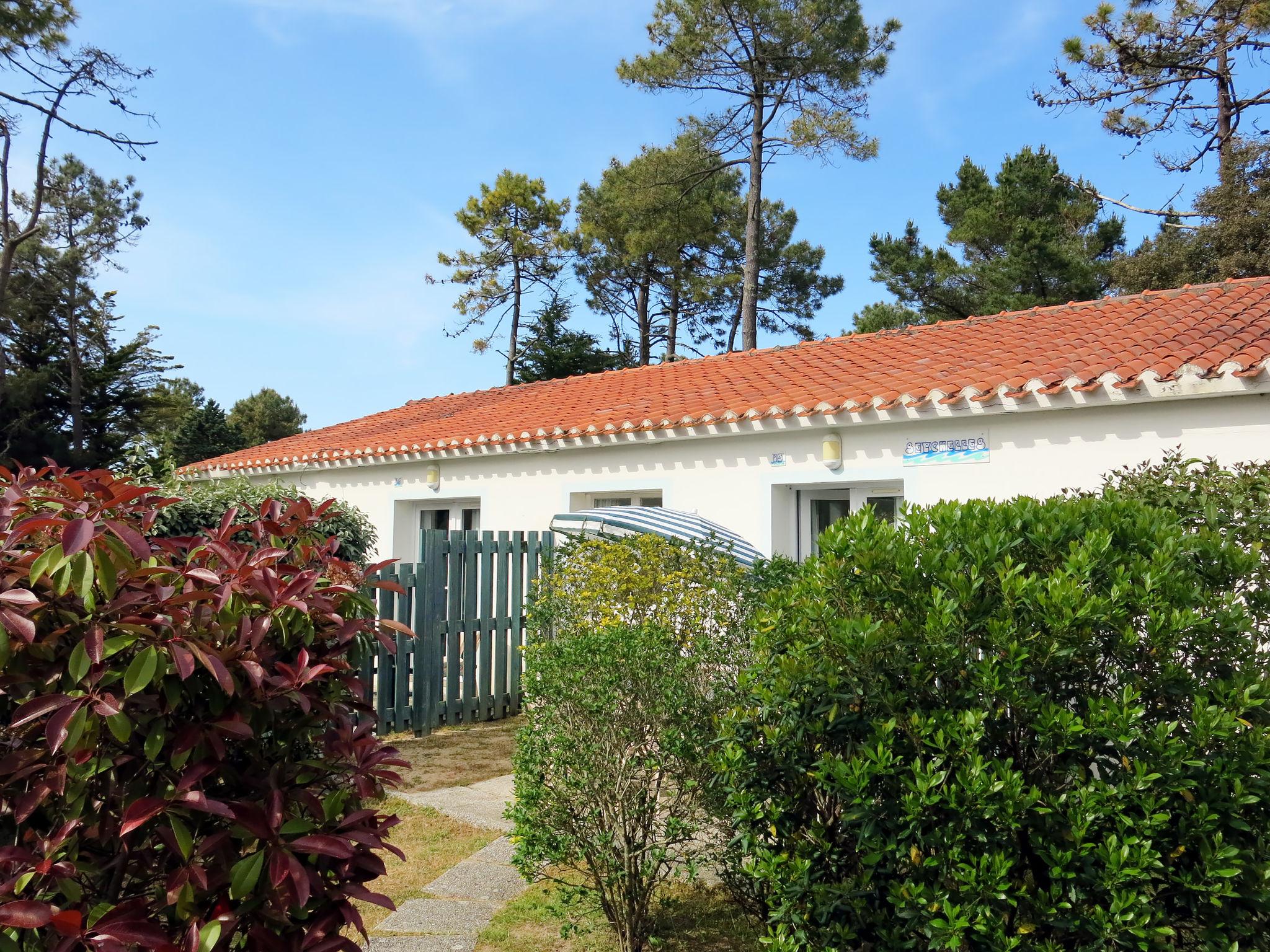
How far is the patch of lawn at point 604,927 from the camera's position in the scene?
4473 millimetres

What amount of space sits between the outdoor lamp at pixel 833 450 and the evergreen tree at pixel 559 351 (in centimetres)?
2764

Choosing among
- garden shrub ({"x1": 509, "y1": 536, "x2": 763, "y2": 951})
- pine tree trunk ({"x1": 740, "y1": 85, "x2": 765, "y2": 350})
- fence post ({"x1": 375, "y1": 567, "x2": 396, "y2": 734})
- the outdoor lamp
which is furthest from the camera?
pine tree trunk ({"x1": 740, "y1": 85, "x2": 765, "y2": 350})

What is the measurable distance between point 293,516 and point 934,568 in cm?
235

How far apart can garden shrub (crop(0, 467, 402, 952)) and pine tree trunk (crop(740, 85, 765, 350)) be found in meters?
23.3

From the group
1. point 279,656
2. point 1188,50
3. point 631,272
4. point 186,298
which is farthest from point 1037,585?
point 631,272

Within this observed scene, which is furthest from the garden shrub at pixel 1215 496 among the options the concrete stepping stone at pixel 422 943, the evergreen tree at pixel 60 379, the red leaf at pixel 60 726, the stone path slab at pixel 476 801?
the evergreen tree at pixel 60 379

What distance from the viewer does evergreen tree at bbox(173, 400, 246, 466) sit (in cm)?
4050

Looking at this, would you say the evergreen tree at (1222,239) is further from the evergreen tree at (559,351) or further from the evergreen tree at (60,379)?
the evergreen tree at (60,379)

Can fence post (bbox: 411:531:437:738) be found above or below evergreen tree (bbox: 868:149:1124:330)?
below

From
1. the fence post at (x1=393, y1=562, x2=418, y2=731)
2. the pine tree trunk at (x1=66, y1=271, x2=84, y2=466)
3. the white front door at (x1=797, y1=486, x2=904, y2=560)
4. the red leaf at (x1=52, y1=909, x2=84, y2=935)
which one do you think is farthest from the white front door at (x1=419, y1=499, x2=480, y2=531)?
the pine tree trunk at (x1=66, y1=271, x2=84, y2=466)

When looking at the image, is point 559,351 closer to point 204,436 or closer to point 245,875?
point 204,436

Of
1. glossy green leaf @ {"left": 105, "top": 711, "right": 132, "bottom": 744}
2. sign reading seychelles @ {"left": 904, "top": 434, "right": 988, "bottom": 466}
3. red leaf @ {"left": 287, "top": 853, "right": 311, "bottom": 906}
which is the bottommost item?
red leaf @ {"left": 287, "top": 853, "right": 311, "bottom": 906}

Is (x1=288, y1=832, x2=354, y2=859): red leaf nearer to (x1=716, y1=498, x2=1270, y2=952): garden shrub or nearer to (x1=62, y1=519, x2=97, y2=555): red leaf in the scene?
(x1=62, y1=519, x2=97, y2=555): red leaf

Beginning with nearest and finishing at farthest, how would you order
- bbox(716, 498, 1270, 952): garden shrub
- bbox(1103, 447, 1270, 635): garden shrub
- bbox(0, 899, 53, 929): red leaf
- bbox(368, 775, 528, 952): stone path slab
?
bbox(0, 899, 53, 929): red leaf
bbox(716, 498, 1270, 952): garden shrub
bbox(368, 775, 528, 952): stone path slab
bbox(1103, 447, 1270, 635): garden shrub
